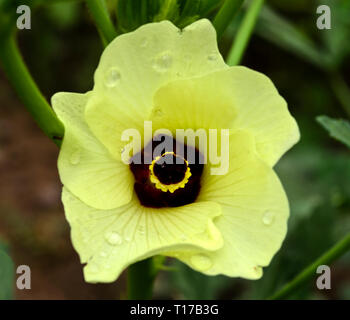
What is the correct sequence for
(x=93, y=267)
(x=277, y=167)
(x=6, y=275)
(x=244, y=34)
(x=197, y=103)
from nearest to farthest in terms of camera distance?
(x=93, y=267) → (x=197, y=103) → (x=6, y=275) → (x=244, y=34) → (x=277, y=167)

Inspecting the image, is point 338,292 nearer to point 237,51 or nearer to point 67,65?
point 237,51

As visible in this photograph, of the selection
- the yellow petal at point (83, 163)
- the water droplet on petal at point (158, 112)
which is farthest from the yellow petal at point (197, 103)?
the yellow petal at point (83, 163)

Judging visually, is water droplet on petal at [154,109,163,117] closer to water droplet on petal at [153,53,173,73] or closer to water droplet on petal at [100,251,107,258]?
water droplet on petal at [153,53,173,73]

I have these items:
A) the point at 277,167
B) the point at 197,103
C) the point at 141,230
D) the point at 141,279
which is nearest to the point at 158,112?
the point at 197,103

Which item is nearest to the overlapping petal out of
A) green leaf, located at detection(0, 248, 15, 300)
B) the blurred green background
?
green leaf, located at detection(0, 248, 15, 300)

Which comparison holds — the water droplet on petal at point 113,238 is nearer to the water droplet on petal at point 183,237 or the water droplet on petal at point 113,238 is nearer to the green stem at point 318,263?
the water droplet on petal at point 183,237

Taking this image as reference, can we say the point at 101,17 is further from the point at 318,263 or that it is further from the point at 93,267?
the point at 318,263
